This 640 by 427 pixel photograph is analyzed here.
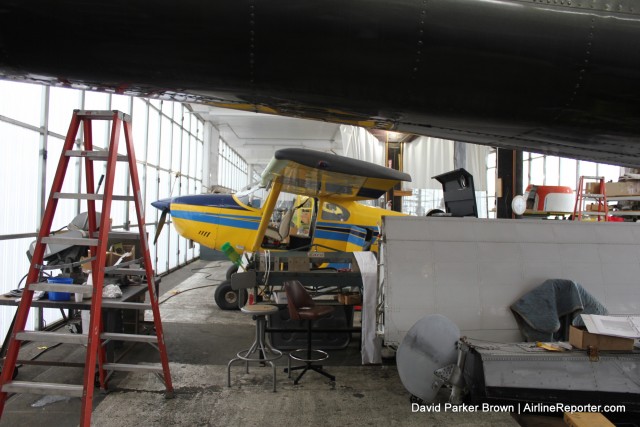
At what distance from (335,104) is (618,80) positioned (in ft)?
3.74

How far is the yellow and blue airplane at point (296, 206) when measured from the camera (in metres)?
5.88

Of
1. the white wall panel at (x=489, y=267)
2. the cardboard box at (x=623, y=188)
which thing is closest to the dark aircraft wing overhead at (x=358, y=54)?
the white wall panel at (x=489, y=267)

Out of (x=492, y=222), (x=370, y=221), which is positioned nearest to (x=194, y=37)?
(x=492, y=222)

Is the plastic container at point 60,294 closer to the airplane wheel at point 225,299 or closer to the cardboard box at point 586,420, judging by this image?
the airplane wheel at point 225,299

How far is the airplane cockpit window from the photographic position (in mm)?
7062

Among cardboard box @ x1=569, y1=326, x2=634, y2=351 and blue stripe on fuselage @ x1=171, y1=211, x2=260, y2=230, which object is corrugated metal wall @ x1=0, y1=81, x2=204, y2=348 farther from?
cardboard box @ x1=569, y1=326, x2=634, y2=351

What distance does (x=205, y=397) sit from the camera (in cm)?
339

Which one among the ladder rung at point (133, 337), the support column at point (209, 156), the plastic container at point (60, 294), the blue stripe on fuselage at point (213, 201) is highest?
the support column at point (209, 156)

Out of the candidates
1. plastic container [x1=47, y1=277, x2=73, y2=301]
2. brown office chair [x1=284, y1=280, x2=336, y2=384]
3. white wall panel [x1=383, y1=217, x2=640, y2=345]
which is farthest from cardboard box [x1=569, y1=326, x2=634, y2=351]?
plastic container [x1=47, y1=277, x2=73, y2=301]

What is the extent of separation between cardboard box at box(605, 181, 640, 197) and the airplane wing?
4.47 m

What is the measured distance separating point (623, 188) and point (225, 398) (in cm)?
789

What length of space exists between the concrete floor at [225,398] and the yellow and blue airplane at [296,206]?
2.37m

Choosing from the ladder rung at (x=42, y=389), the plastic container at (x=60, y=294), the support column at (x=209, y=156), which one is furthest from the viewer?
the support column at (x=209, y=156)

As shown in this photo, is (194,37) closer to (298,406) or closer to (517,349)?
(298,406)
